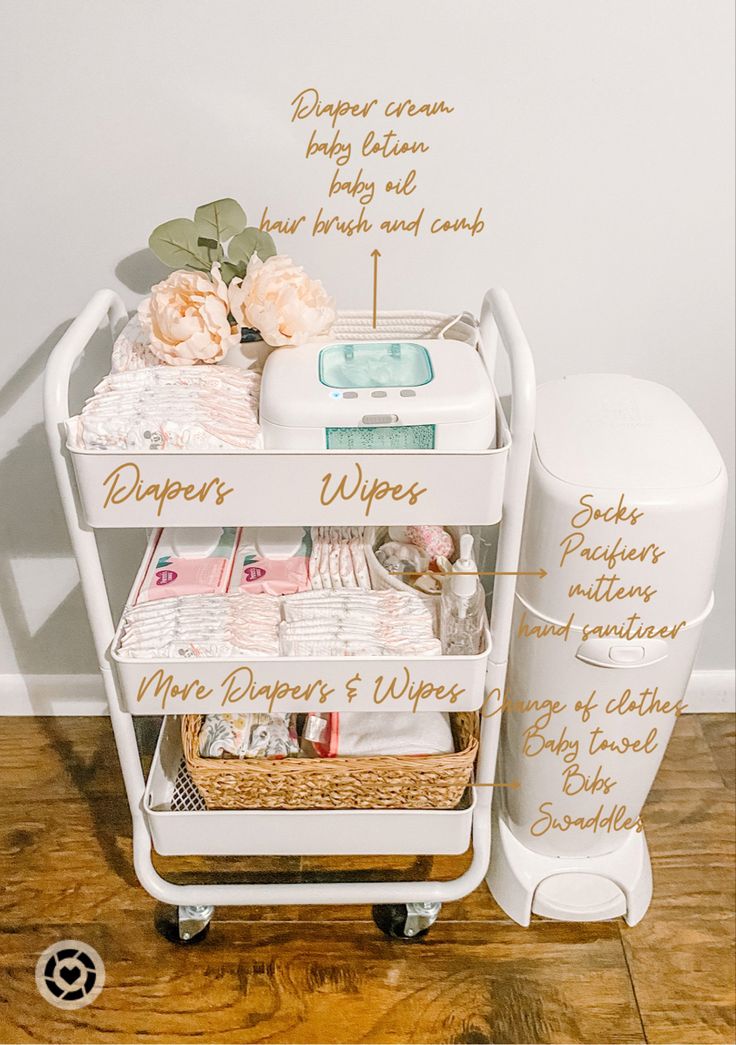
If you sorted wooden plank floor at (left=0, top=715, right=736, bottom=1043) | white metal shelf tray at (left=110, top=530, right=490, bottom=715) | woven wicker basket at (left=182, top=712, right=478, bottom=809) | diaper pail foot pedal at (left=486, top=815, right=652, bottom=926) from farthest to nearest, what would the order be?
Answer: diaper pail foot pedal at (left=486, top=815, right=652, bottom=926) → wooden plank floor at (left=0, top=715, right=736, bottom=1043) → woven wicker basket at (left=182, top=712, right=478, bottom=809) → white metal shelf tray at (left=110, top=530, right=490, bottom=715)

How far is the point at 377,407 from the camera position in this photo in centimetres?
94

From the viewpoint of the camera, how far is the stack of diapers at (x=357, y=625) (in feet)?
3.43

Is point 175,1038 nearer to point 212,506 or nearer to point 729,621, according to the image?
point 212,506

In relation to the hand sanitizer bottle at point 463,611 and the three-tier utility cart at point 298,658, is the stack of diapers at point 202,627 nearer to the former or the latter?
the three-tier utility cart at point 298,658

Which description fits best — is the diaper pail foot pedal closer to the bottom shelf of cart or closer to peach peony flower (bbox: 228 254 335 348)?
the bottom shelf of cart

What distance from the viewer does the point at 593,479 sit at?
3.50ft

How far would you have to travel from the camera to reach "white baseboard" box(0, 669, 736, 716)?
1680 mm

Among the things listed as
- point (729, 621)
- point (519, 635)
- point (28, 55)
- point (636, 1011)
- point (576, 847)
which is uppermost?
point (28, 55)

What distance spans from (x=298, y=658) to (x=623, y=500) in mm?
419

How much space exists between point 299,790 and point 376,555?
0.32 m

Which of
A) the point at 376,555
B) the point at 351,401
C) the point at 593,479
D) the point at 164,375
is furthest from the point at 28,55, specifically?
the point at 593,479

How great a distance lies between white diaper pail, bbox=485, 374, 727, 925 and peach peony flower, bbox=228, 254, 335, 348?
0.32m

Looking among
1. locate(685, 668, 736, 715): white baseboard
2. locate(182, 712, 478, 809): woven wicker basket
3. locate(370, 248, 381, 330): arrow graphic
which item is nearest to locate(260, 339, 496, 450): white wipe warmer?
locate(370, 248, 381, 330): arrow graphic

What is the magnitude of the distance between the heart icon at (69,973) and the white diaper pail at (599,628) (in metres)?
0.64
